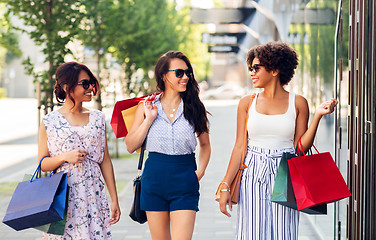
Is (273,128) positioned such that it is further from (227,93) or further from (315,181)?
(227,93)

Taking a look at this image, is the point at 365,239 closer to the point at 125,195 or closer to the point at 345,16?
the point at 345,16

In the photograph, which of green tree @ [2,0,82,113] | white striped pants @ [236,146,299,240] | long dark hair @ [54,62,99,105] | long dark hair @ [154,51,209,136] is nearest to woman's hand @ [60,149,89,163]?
long dark hair @ [54,62,99,105]

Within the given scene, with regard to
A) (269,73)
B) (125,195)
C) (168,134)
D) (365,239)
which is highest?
(269,73)

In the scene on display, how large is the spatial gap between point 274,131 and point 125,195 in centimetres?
570

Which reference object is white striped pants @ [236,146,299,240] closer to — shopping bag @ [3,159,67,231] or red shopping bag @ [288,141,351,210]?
red shopping bag @ [288,141,351,210]

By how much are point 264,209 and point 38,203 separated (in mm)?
1241

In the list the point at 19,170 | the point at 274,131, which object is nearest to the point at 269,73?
the point at 274,131

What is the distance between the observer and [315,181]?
3.27 metres

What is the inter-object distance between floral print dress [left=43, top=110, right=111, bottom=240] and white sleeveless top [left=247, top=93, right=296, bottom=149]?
917 millimetres

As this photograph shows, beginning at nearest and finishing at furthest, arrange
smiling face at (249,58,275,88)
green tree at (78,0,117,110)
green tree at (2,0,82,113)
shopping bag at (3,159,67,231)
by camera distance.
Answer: shopping bag at (3,159,67,231) < smiling face at (249,58,275,88) < green tree at (2,0,82,113) < green tree at (78,0,117,110)

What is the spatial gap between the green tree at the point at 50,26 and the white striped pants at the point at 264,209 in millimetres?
5918

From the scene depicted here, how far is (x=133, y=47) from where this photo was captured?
1627cm

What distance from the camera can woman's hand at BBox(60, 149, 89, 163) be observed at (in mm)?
3557

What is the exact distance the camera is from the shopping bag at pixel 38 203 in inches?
→ 131
